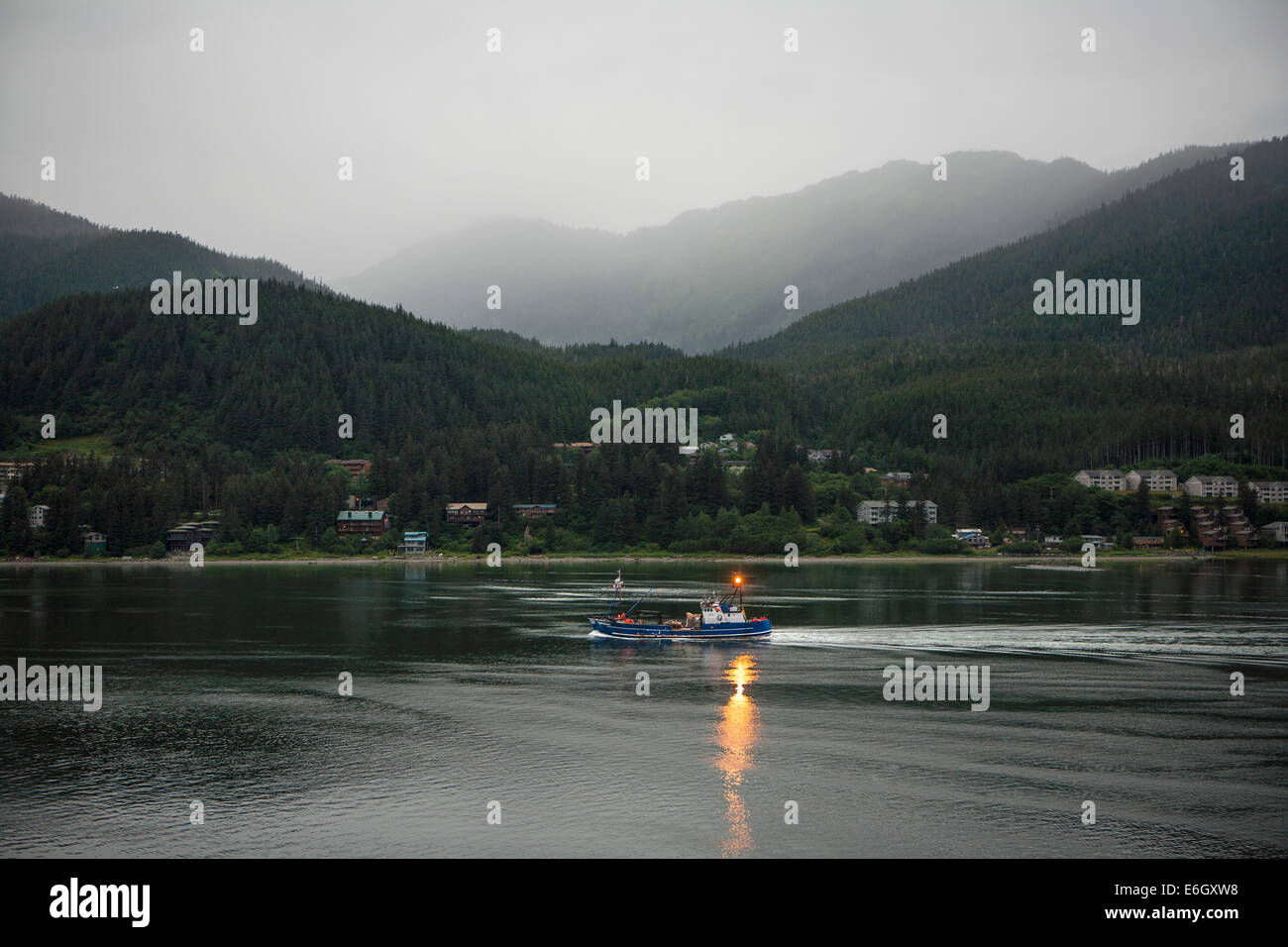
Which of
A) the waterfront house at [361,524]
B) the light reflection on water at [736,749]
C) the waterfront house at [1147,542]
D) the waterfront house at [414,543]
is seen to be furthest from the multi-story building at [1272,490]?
the light reflection on water at [736,749]

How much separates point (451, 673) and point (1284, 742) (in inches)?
1697

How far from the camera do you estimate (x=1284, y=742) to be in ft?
146

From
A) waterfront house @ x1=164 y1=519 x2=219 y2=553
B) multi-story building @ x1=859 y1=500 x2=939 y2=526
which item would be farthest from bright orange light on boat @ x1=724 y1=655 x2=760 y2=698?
waterfront house @ x1=164 y1=519 x2=219 y2=553

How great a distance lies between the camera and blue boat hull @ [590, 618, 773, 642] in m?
76.8

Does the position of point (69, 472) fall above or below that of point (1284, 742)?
above

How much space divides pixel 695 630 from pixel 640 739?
108ft

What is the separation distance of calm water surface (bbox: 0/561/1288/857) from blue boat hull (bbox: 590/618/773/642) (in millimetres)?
1640

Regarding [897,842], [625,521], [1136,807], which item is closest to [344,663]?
[897,842]

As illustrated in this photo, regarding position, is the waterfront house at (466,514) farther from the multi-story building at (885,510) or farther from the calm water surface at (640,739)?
the calm water surface at (640,739)

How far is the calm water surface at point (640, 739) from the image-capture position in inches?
1319

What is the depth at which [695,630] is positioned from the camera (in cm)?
7850
